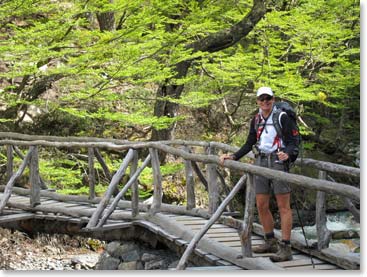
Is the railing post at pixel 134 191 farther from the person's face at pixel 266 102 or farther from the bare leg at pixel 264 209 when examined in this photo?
the person's face at pixel 266 102

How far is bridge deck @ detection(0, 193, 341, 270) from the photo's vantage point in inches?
106

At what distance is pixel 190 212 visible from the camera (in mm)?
3881

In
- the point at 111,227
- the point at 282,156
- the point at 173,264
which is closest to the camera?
the point at 282,156

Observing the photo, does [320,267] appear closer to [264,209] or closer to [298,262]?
[298,262]

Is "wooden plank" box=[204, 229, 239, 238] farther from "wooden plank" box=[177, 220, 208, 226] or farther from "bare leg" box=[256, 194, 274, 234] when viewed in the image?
"bare leg" box=[256, 194, 274, 234]

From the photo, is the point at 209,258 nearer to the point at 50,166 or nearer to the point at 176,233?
the point at 176,233

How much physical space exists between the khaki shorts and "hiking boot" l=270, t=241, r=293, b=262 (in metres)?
0.28

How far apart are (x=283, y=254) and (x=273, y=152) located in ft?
1.74

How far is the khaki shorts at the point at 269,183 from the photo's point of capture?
2.59m

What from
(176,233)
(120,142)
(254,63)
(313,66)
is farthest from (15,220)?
(313,66)

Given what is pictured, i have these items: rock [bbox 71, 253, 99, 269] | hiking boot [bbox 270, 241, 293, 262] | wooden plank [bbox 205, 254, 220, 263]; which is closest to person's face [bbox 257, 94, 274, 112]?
hiking boot [bbox 270, 241, 293, 262]

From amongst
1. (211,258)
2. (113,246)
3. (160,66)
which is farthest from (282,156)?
(160,66)

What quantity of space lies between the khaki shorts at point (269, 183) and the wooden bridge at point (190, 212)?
0.07m

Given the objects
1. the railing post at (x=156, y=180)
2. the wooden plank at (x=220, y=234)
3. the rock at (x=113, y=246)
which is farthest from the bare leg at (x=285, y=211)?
the rock at (x=113, y=246)
